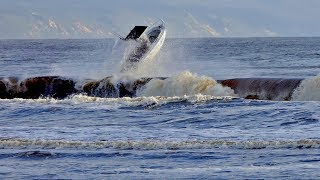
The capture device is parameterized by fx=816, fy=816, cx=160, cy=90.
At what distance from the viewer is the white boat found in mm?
44344

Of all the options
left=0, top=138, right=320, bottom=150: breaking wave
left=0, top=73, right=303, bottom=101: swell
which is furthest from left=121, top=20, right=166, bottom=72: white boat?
left=0, top=138, right=320, bottom=150: breaking wave

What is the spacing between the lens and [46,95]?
132 feet

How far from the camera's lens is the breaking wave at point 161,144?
1794cm

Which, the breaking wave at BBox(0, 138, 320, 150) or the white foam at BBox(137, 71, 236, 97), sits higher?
the white foam at BBox(137, 71, 236, 97)

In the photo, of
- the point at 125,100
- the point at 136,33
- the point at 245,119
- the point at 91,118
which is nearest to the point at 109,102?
the point at 125,100

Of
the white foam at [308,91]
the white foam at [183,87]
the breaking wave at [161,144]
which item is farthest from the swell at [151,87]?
the breaking wave at [161,144]

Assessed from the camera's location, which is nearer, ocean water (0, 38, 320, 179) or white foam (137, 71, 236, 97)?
ocean water (0, 38, 320, 179)

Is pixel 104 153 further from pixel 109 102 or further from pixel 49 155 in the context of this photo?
pixel 109 102

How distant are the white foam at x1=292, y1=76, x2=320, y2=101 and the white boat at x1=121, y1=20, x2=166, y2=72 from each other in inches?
538

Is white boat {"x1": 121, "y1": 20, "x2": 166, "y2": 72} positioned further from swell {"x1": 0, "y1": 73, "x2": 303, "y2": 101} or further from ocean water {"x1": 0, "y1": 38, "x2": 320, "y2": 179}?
ocean water {"x1": 0, "y1": 38, "x2": 320, "y2": 179}

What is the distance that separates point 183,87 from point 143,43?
9027 mm

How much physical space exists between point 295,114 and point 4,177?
39.4ft

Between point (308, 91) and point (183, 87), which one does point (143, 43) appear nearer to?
point (183, 87)

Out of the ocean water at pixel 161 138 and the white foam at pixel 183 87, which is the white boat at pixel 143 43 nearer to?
the white foam at pixel 183 87
